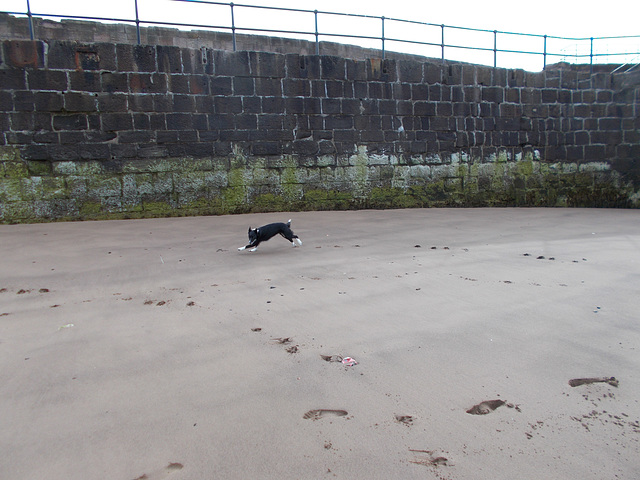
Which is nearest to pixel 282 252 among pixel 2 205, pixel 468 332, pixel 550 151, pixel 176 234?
pixel 176 234

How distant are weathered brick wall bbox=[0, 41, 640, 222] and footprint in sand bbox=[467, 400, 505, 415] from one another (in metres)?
→ 6.89

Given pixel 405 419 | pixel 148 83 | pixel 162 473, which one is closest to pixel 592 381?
pixel 405 419

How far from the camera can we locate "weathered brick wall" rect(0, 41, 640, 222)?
23.6 ft

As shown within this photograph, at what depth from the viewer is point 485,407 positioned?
198cm

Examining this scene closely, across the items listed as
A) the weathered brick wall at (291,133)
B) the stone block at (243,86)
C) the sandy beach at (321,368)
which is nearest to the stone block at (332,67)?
the weathered brick wall at (291,133)

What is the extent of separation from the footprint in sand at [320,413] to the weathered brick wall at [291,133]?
662 cm

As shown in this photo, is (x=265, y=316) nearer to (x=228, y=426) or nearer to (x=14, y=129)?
(x=228, y=426)

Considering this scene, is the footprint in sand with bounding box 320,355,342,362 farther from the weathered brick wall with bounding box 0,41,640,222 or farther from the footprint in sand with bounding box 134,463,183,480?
the weathered brick wall with bounding box 0,41,640,222

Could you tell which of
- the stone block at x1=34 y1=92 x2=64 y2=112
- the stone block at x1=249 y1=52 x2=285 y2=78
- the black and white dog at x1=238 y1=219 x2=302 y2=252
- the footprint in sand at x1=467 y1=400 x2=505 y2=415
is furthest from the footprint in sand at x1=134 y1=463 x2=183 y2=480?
the stone block at x1=249 y1=52 x2=285 y2=78

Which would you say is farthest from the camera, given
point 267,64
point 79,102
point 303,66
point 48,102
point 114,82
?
point 303,66

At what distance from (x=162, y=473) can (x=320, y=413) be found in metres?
0.65

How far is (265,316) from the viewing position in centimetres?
315

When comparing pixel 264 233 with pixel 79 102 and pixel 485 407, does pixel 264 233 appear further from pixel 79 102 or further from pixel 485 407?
pixel 79 102

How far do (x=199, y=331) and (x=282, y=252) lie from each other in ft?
8.60
